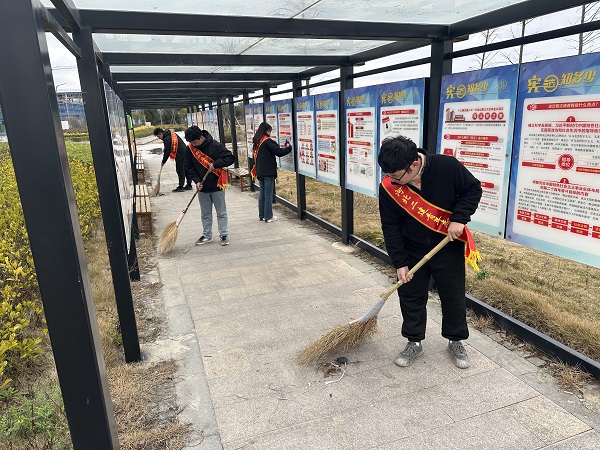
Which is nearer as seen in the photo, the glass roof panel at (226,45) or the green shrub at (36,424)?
the green shrub at (36,424)

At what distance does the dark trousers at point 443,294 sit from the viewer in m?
3.04

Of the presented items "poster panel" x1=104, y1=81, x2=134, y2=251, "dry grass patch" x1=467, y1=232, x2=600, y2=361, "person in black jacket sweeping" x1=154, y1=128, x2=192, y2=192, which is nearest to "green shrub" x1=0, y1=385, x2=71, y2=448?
"poster panel" x1=104, y1=81, x2=134, y2=251

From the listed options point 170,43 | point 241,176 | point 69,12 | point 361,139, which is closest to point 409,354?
point 361,139

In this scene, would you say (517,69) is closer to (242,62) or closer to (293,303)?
(293,303)

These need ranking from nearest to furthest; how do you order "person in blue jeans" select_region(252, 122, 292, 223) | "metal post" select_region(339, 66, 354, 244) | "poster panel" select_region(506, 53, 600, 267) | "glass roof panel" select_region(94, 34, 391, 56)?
"poster panel" select_region(506, 53, 600, 267) → "glass roof panel" select_region(94, 34, 391, 56) → "metal post" select_region(339, 66, 354, 244) → "person in blue jeans" select_region(252, 122, 292, 223)

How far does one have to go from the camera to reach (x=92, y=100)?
10.3 ft

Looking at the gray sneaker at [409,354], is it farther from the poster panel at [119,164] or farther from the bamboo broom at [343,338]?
the poster panel at [119,164]

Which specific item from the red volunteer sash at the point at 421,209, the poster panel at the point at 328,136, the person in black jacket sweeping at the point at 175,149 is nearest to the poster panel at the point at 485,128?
the red volunteer sash at the point at 421,209

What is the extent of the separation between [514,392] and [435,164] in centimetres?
163

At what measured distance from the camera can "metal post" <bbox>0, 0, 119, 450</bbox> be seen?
1239 millimetres

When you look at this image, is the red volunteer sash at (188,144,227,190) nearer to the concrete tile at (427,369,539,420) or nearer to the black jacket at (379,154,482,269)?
the black jacket at (379,154,482,269)

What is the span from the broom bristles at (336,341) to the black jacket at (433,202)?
0.65 m

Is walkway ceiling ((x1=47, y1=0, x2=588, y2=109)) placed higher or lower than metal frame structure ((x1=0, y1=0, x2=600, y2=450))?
higher

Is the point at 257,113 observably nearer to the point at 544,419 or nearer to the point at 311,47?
the point at 311,47
